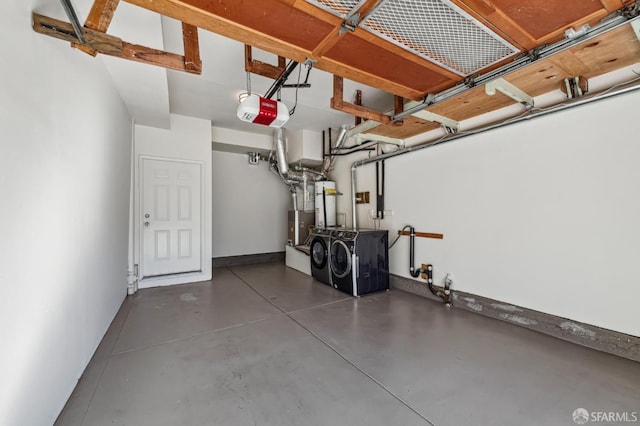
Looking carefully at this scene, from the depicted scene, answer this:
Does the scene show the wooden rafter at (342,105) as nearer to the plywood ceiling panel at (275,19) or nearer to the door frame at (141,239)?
the plywood ceiling panel at (275,19)

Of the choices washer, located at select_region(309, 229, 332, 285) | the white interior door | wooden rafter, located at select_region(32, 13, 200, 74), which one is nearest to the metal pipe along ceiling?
washer, located at select_region(309, 229, 332, 285)

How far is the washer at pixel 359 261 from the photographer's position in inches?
144

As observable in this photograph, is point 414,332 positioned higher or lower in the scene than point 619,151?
lower

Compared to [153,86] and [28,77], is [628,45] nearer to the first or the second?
[28,77]

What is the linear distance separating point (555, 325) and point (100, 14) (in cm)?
418

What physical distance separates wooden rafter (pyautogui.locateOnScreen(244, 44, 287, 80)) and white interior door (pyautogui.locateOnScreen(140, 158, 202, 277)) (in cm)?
276

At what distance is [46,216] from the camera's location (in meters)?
1.40

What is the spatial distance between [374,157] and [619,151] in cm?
271

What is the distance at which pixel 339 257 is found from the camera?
13.0ft

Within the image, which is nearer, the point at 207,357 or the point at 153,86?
the point at 207,357

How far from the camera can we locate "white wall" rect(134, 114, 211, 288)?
4035 millimetres

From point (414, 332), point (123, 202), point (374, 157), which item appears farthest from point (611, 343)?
point (123, 202)

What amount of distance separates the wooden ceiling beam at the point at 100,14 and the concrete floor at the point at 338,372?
87.9 inches

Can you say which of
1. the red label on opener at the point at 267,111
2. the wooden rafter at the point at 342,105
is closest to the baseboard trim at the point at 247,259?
the red label on opener at the point at 267,111
